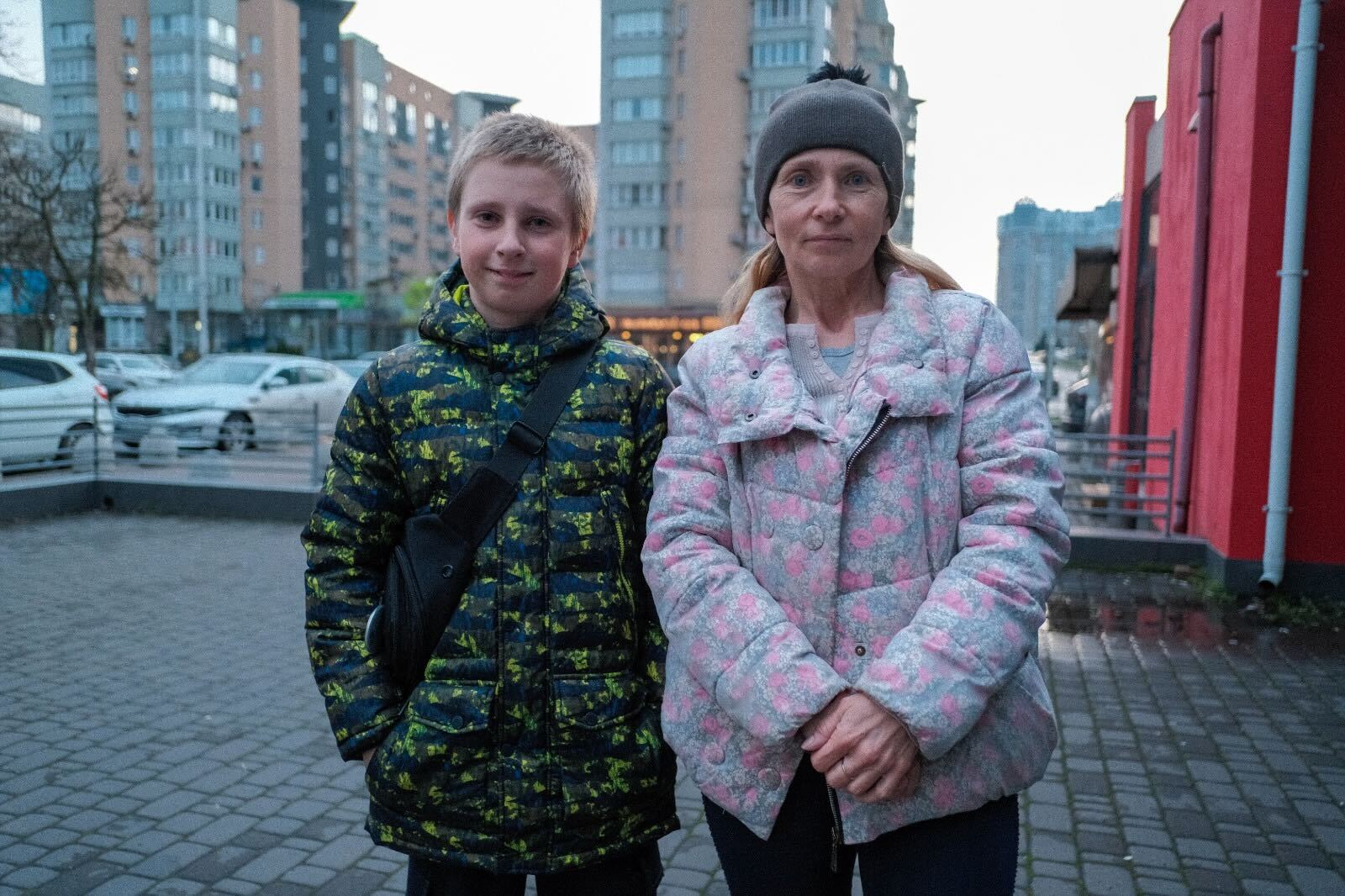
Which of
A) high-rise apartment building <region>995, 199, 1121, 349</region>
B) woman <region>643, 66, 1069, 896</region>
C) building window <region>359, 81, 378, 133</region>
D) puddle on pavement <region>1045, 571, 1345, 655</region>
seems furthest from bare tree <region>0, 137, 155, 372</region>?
building window <region>359, 81, 378, 133</region>

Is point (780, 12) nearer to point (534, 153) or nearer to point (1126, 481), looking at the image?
point (1126, 481)

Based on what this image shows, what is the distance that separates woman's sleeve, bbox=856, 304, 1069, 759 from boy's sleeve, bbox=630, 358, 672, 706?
570 mm

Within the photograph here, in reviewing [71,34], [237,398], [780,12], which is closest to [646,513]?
[237,398]

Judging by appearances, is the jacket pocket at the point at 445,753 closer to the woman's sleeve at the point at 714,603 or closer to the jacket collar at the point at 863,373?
the woman's sleeve at the point at 714,603

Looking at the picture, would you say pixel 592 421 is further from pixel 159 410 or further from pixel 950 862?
pixel 159 410

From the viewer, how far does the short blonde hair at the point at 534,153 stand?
2.17m

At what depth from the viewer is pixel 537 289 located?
2.20 metres

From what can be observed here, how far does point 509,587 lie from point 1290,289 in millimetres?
7435

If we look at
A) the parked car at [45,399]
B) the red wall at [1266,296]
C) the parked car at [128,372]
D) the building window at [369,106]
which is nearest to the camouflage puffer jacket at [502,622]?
the red wall at [1266,296]

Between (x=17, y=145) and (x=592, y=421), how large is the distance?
30.5 m

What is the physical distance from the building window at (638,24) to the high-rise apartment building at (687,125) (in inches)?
2.1

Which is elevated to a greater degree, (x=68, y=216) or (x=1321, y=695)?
(x=68, y=216)

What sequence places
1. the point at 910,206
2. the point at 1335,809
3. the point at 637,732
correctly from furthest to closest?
1. the point at 910,206
2. the point at 1335,809
3. the point at 637,732

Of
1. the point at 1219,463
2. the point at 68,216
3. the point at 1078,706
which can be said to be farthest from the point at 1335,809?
the point at 68,216
